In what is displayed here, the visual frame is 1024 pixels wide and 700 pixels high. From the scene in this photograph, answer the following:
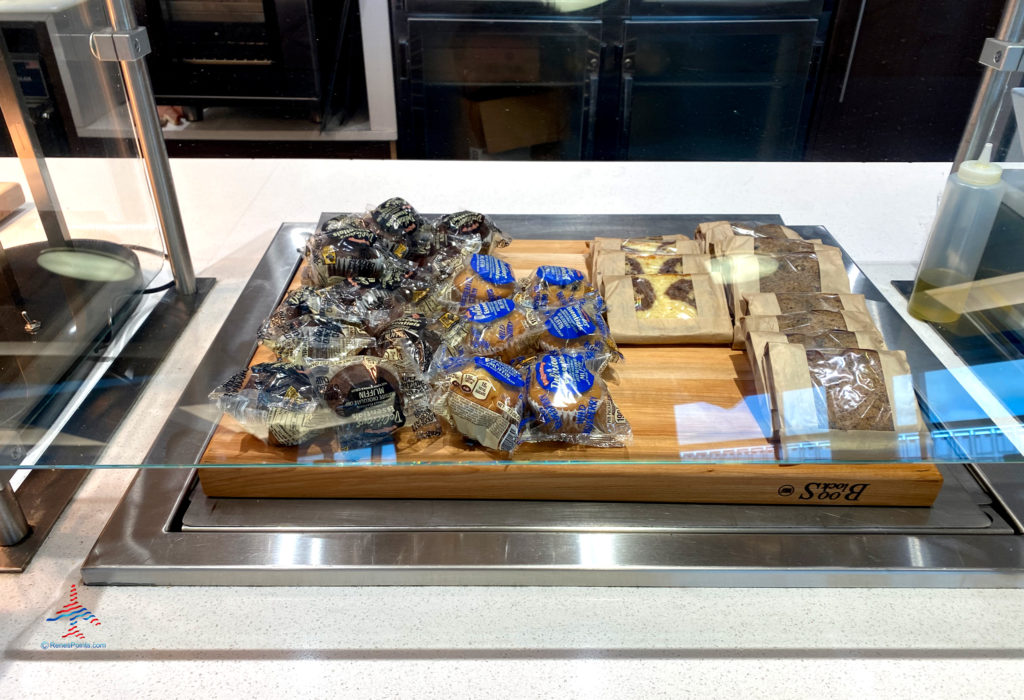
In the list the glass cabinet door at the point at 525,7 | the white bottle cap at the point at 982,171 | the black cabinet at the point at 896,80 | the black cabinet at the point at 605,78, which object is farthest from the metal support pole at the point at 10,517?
the glass cabinet door at the point at 525,7

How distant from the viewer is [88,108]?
0.95 meters

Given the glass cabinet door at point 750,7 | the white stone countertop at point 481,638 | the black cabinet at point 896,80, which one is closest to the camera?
the white stone countertop at point 481,638

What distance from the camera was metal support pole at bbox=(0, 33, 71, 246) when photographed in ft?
2.79

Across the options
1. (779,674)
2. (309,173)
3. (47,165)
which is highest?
(47,165)

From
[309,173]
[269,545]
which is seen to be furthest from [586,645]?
[309,173]

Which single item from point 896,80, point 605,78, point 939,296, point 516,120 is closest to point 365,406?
point 939,296

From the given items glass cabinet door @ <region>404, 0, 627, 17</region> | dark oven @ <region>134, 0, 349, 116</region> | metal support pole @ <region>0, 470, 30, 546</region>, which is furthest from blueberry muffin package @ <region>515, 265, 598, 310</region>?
dark oven @ <region>134, 0, 349, 116</region>

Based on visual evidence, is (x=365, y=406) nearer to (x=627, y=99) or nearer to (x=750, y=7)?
(x=627, y=99)

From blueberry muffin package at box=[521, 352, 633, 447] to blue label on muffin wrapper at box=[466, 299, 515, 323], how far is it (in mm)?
93

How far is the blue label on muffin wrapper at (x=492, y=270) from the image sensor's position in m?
0.85

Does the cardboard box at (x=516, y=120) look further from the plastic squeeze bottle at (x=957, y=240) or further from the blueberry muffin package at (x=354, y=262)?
the plastic squeeze bottle at (x=957, y=240)

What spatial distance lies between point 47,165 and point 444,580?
0.73 meters

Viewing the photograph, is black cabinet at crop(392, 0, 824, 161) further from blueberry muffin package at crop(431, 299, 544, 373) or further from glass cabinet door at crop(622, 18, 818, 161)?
blueberry muffin package at crop(431, 299, 544, 373)

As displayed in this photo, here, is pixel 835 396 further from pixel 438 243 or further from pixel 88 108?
pixel 88 108
